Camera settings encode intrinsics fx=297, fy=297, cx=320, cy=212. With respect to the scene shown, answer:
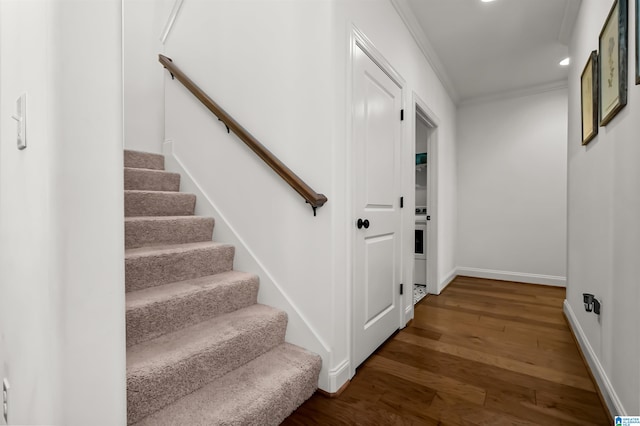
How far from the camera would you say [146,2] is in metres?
3.18

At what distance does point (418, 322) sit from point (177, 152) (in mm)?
2651

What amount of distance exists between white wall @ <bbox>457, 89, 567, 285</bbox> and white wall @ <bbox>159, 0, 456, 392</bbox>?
256 cm

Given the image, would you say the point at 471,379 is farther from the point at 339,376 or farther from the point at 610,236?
the point at 610,236

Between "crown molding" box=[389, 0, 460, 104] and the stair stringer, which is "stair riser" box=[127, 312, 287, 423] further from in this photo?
"crown molding" box=[389, 0, 460, 104]

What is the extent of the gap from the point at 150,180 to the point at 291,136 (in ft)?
4.45

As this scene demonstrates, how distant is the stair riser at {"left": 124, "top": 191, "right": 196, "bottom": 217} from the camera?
2.05m

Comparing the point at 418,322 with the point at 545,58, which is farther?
the point at 545,58

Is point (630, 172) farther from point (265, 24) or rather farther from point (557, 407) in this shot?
point (265, 24)

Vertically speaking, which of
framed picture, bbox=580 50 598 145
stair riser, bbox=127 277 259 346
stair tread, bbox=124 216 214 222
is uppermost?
framed picture, bbox=580 50 598 145

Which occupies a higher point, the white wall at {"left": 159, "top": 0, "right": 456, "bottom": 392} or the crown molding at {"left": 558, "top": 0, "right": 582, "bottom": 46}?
the crown molding at {"left": 558, "top": 0, "right": 582, "bottom": 46}

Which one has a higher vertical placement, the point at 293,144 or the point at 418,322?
the point at 293,144

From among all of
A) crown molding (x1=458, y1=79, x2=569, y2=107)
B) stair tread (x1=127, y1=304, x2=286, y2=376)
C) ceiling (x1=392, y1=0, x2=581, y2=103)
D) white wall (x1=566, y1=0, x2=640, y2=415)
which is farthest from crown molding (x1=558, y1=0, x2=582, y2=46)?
stair tread (x1=127, y1=304, x2=286, y2=376)

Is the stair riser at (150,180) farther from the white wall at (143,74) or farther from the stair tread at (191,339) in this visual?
the stair tread at (191,339)

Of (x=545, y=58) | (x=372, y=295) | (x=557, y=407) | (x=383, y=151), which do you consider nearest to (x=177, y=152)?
(x=383, y=151)
